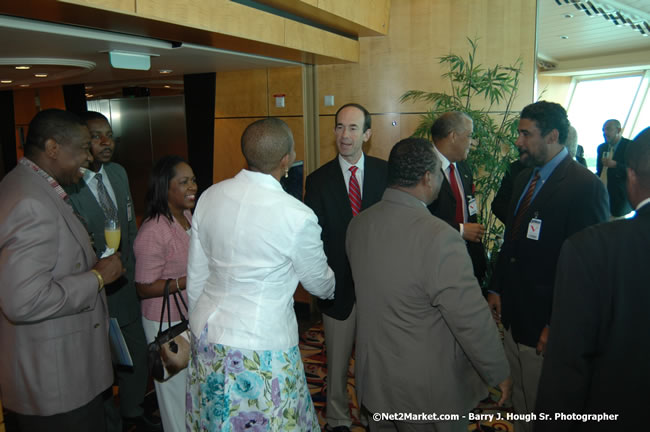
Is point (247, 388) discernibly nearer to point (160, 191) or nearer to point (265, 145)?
point (265, 145)

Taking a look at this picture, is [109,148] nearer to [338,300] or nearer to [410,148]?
[338,300]

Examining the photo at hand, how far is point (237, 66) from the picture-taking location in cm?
476

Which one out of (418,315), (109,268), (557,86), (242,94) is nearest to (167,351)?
(109,268)

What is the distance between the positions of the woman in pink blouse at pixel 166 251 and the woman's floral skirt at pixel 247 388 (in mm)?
654

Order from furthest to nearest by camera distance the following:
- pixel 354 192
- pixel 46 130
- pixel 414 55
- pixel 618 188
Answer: pixel 618 188
pixel 414 55
pixel 354 192
pixel 46 130

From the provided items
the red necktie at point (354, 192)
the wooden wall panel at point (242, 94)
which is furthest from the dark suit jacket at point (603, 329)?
the wooden wall panel at point (242, 94)

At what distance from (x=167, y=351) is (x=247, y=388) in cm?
65

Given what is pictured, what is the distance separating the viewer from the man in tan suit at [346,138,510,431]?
5.71 ft

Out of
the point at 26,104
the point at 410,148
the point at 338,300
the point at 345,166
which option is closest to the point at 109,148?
the point at 345,166

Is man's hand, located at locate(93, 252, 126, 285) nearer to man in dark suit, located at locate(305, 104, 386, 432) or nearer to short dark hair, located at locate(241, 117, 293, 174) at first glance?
short dark hair, located at locate(241, 117, 293, 174)

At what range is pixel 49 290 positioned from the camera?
6.02 feet

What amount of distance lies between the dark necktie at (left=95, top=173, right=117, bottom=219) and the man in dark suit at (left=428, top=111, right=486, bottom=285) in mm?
2184

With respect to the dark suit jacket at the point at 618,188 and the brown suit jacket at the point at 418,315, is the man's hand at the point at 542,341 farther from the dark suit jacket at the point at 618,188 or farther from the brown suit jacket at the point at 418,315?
the dark suit jacket at the point at 618,188

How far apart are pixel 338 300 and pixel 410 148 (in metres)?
1.31
